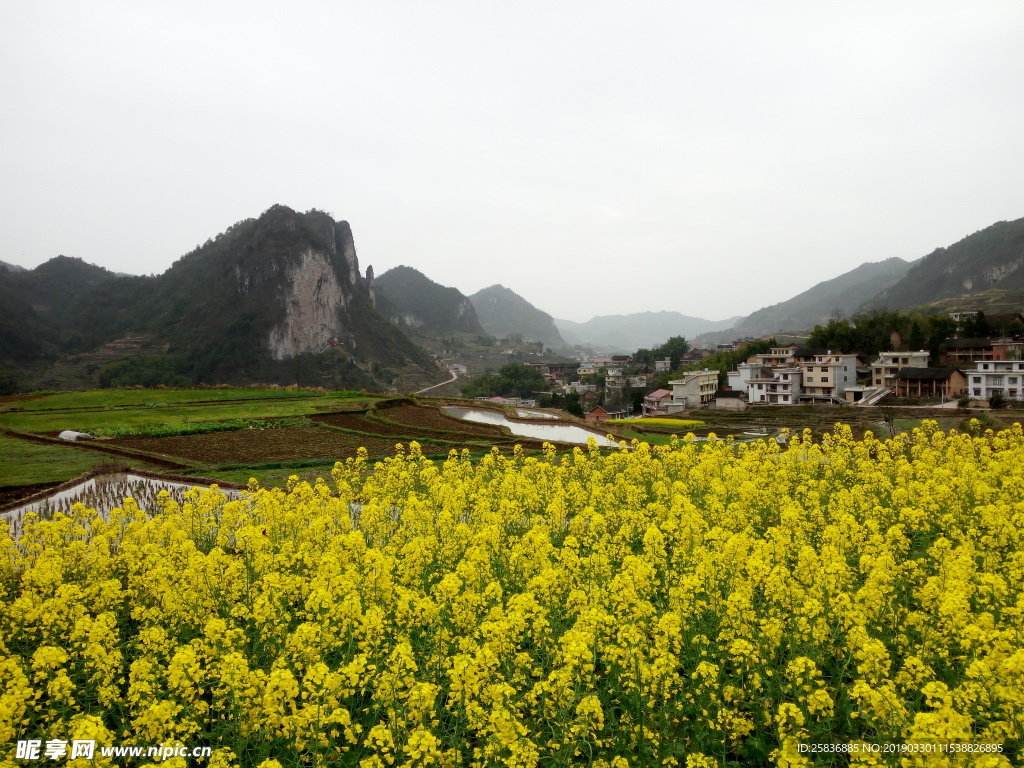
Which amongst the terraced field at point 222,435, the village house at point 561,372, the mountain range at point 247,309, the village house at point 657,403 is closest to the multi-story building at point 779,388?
the village house at point 657,403

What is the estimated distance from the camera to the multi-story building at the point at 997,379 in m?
40.4

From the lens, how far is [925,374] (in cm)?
4422

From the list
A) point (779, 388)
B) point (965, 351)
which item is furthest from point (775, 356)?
point (965, 351)

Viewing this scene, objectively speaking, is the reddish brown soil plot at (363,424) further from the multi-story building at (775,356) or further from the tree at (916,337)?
the tree at (916,337)

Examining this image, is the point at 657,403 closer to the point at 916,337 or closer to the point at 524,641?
the point at 916,337

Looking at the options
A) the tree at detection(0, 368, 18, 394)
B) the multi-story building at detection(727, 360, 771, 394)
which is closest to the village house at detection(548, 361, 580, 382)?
the multi-story building at detection(727, 360, 771, 394)

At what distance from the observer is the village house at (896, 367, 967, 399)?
1697 inches

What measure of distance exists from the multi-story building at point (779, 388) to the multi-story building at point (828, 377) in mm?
665

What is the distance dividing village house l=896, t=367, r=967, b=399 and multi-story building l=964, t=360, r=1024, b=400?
2.22 ft

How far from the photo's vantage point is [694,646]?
6.07m

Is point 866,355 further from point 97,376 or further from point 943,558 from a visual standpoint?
point 97,376

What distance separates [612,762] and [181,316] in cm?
11136

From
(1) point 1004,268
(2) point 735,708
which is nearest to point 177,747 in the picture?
(2) point 735,708

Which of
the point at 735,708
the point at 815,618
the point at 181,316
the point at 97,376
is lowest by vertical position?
the point at 735,708
